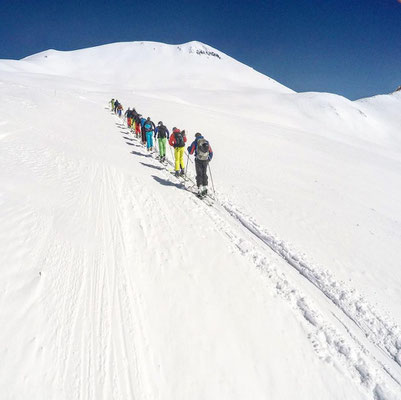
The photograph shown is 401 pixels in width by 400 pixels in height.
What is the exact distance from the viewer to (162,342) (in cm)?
→ 303

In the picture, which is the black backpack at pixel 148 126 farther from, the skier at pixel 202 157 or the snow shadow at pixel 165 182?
the skier at pixel 202 157

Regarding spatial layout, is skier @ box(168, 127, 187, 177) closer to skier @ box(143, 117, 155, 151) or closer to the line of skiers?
the line of skiers

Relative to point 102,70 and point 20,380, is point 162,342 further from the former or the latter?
point 102,70

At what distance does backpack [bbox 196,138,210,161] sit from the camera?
7418mm

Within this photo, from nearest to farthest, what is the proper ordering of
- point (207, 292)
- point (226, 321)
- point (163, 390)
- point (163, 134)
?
point (163, 390) < point (226, 321) < point (207, 292) < point (163, 134)

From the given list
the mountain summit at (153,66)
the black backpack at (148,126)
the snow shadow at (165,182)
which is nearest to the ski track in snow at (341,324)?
the snow shadow at (165,182)

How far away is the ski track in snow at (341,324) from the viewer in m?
2.97

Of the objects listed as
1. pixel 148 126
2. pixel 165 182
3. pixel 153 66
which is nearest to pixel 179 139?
pixel 165 182

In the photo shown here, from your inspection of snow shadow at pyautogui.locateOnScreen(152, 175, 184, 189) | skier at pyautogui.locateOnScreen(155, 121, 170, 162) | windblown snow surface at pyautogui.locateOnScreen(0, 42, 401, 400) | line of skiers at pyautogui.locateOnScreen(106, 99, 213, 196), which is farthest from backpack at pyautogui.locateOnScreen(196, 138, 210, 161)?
skier at pyautogui.locateOnScreen(155, 121, 170, 162)

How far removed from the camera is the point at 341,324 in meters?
3.56

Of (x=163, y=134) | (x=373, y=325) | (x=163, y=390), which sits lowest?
(x=163, y=390)

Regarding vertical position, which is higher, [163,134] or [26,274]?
[163,134]

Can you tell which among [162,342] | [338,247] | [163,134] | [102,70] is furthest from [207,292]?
[102,70]

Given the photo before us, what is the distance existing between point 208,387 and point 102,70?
150m
